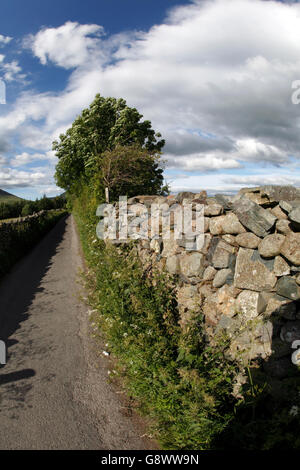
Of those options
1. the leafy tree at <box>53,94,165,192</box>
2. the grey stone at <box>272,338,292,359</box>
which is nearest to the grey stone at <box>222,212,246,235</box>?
the grey stone at <box>272,338,292,359</box>

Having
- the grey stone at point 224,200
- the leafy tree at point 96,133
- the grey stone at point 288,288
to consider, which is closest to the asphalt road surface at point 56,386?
the grey stone at point 288,288

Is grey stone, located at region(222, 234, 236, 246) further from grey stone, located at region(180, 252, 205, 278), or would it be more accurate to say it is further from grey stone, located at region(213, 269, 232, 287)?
grey stone, located at region(180, 252, 205, 278)

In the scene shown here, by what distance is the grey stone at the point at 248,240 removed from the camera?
145 inches

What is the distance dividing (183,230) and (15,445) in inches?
147

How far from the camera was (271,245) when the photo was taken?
3.41m

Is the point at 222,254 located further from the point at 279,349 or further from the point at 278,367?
the point at 278,367

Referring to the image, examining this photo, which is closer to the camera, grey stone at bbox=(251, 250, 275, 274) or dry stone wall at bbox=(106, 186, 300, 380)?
dry stone wall at bbox=(106, 186, 300, 380)

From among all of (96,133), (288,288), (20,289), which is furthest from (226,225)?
(96,133)

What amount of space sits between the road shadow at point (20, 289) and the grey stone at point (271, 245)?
4.58 m

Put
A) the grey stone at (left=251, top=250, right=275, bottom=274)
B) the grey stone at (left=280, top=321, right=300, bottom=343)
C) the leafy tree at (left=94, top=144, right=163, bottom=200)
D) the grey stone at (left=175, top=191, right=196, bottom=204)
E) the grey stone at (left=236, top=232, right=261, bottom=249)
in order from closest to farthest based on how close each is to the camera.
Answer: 1. the grey stone at (left=280, top=321, right=300, bottom=343)
2. the grey stone at (left=251, top=250, right=275, bottom=274)
3. the grey stone at (left=236, top=232, right=261, bottom=249)
4. the grey stone at (left=175, top=191, right=196, bottom=204)
5. the leafy tree at (left=94, top=144, right=163, bottom=200)

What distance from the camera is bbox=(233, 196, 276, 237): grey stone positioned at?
11.6 ft

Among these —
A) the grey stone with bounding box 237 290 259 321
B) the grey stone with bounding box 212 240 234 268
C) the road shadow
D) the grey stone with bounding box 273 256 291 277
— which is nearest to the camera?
the grey stone with bounding box 273 256 291 277

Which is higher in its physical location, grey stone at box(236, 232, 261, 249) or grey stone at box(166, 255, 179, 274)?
grey stone at box(236, 232, 261, 249)

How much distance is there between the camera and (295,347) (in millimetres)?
3016
